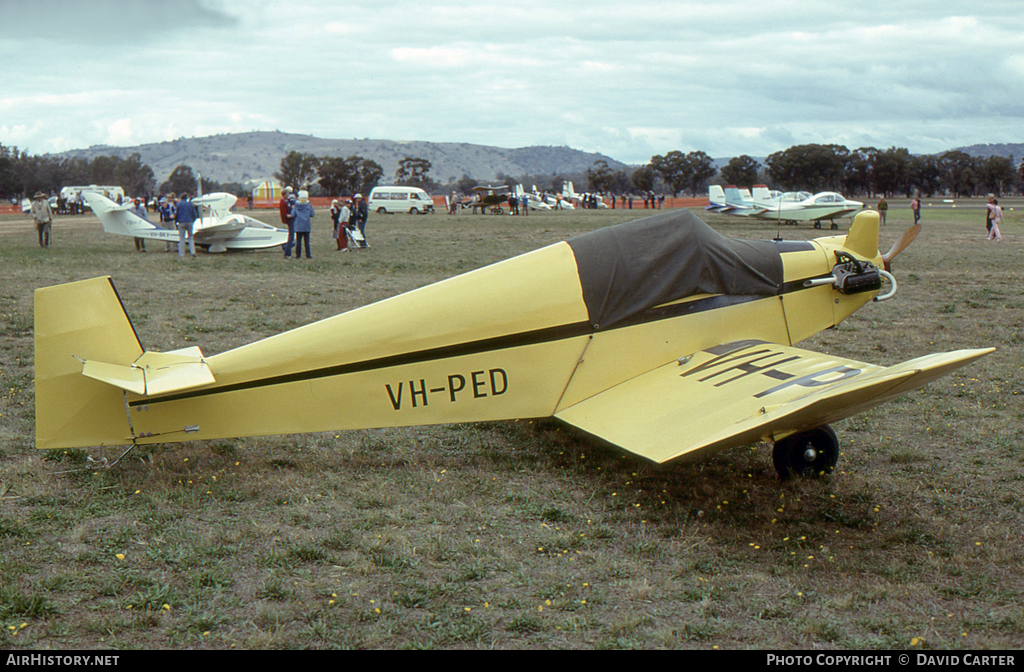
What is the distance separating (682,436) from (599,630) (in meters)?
1.43

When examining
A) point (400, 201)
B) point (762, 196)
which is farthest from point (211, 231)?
point (400, 201)

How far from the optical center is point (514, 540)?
14.8 feet

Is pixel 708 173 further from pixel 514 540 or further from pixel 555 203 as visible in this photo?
pixel 514 540

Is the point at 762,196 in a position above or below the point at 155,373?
above

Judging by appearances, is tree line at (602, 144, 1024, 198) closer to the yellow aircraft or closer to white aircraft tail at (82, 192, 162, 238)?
white aircraft tail at (82, 192, 162, 238)

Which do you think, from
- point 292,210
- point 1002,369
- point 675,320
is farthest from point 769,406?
point 292,210

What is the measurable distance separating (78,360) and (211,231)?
18.9m

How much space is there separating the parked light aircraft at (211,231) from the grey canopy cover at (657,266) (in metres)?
18.5

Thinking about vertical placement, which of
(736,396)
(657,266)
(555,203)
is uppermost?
(555,203)

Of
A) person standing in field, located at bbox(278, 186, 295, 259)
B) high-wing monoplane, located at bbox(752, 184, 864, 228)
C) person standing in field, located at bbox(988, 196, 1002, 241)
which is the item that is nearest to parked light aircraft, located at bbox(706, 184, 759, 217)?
high-wing monoplane, located at bbox(752, 184, 864, 228)

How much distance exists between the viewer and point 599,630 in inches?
139

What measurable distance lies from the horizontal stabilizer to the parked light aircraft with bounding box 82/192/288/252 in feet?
60.2

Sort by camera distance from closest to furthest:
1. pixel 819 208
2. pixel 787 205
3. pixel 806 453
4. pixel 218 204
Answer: pixel 806 453, pixel 218 204, pixel 819 208, pixel 787 205
